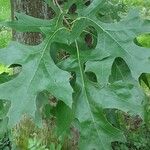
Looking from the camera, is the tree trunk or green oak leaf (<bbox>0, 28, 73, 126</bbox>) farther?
the tree trunk

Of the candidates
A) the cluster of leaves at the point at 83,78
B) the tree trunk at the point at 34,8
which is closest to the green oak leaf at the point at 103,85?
the cluster of leaves at the point at 83,78

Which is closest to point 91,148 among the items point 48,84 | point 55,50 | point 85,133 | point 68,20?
point 85,133

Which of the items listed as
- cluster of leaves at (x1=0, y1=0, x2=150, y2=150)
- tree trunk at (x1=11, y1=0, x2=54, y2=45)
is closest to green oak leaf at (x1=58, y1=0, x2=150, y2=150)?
cluster of leaves at (x1=0, y1=0, x2=150, y2=150)

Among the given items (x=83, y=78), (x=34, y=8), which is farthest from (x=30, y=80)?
(x=34, y=8)

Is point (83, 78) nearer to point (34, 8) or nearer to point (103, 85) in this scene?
point (103, 85)

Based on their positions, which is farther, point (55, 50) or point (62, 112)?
point (55, 50)

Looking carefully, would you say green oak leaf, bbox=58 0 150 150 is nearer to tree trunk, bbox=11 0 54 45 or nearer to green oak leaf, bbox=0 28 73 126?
green oak leaf, bbox=0 28 73 126

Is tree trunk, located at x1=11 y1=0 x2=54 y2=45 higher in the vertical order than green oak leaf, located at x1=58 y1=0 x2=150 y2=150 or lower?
lower

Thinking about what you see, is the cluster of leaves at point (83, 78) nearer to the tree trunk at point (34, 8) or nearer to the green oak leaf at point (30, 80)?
the green oak leaf at point (30, 80)

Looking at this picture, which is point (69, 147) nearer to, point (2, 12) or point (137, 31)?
point (137, 31)
